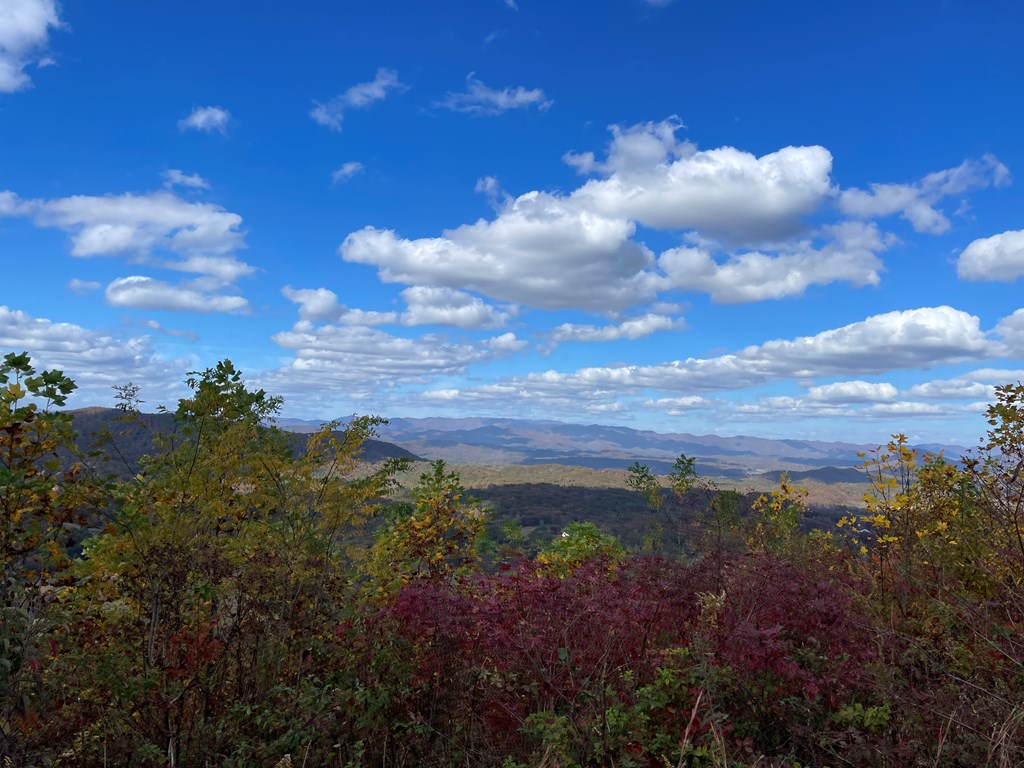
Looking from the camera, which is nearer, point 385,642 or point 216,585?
point 385,642

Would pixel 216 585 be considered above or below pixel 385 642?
above

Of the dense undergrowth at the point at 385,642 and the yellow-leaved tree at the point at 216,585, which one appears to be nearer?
the dense undergrowth at the point at 385,642

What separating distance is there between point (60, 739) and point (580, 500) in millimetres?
90484

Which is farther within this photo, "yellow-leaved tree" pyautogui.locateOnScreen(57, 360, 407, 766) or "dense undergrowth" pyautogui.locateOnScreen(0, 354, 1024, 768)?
"yellow-leaved tree" pyautogui.locateOnScreen(57, 360, 407, 766)

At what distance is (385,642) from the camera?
4.79 meters

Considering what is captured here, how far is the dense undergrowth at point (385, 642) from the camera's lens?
3967 mm

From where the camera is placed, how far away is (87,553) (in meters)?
5.82

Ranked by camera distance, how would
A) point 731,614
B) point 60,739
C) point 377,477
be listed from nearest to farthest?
point 60,739
point 731,614
point 377,477

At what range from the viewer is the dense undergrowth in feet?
13.0

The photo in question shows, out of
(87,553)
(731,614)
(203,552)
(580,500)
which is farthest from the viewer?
(580,500)

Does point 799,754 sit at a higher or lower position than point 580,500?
higher

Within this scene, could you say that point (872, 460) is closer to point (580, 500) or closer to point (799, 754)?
point (799, 754)

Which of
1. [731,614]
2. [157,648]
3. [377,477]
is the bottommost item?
[157,648]

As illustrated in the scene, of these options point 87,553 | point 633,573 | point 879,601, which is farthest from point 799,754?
point 87,553
